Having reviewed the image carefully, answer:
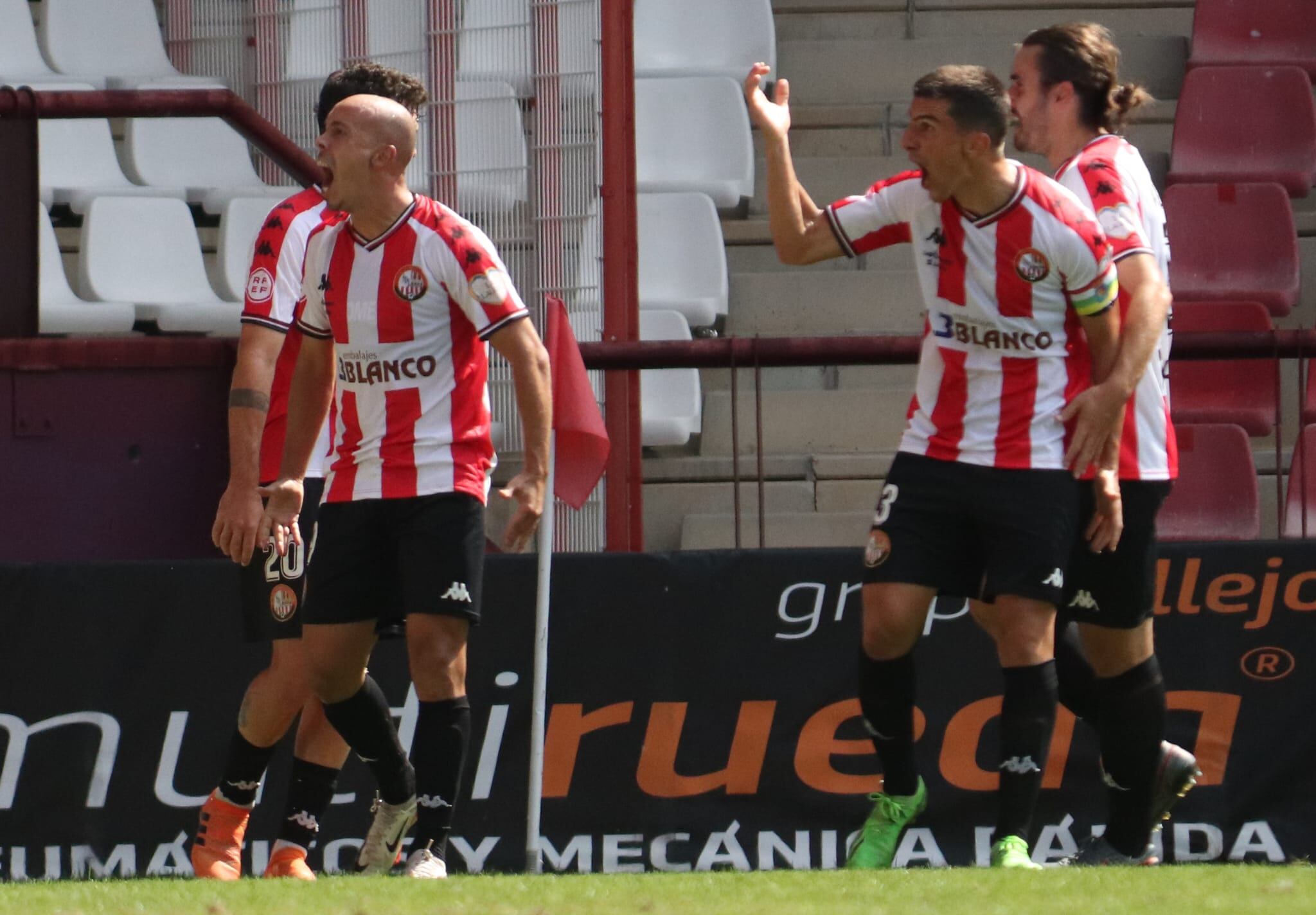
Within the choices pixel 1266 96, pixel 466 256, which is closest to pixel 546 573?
pixel 466 256

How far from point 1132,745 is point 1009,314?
3.64 ft

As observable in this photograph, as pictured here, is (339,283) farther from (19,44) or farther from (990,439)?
(19,44)

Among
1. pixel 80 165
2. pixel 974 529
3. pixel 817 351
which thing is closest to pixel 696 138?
pixel 80 165

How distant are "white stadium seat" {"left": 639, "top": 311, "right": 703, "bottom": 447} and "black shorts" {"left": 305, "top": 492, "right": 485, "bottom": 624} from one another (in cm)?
289

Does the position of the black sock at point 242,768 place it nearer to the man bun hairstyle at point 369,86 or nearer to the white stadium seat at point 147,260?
the man bun hairstyle at point 369,86

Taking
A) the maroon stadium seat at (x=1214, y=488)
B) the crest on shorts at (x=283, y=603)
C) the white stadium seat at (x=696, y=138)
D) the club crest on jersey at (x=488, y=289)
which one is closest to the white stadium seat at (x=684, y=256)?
the white stadium seat at (x=696, y=138)

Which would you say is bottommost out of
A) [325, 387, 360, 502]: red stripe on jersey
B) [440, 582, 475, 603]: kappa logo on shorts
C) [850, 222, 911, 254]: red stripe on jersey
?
[440, 582, 475, 603]: kappa logo on shorts

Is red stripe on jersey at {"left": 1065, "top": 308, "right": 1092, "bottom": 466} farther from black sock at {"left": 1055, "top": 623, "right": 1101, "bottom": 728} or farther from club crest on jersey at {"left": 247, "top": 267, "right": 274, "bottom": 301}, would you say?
club crest on jersey at {"left": 247, "top": 267, "right": 274, "bottom": 301}

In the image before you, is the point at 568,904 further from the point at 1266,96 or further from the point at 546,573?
the point at 1266,96

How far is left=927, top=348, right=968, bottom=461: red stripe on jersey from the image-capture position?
4.58 meters

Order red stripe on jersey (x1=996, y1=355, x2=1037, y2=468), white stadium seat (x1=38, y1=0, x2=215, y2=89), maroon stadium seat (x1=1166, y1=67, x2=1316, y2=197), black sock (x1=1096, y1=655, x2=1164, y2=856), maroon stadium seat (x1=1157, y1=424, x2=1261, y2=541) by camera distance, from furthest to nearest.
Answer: white stadium seat (x1=38, y1=0, x2=215, y2=89), maroon stadium seat (x1=1166, y1=67, x2=1316, y2=197), maroon stadium seat (x1=1157, y1=424, x2=1261, y2=541), black sock (x1=1096, y1=655, x2=1164, y2=856), red stripe on jersey (x1=996, y1=355, x2=1037, y2=468)

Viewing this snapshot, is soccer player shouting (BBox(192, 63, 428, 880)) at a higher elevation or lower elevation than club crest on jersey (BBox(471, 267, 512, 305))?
lower

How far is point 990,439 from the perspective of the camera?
4.55m

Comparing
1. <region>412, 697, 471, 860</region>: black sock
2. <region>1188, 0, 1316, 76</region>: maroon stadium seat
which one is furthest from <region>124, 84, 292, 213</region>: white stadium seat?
<region>412, 697, 471, 860</region>: black sock
